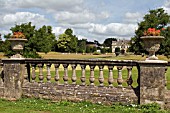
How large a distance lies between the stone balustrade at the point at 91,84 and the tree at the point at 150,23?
31.0 meters

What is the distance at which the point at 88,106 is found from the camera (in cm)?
868

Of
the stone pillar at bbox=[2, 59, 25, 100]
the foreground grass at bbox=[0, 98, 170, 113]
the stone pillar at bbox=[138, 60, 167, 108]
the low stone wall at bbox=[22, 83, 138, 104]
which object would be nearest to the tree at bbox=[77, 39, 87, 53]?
the stone pillar at bbox=[2, 59, 25, 100]

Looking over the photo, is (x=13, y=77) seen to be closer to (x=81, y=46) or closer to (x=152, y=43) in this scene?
(x=152, y=43)

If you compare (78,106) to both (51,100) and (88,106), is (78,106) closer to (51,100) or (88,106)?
(88,106)

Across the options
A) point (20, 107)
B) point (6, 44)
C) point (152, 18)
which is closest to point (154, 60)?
point (20, 107)

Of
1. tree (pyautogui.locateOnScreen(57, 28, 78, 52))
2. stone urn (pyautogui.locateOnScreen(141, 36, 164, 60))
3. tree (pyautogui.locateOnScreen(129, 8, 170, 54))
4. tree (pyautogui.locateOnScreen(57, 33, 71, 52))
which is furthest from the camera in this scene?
tree (pyautogui.locateOnScreen(57, 28, 78, 52))

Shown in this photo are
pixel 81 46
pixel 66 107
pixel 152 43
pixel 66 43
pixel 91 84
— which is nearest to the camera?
pixel 152 43

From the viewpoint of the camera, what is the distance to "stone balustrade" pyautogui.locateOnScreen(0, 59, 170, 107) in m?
8.22

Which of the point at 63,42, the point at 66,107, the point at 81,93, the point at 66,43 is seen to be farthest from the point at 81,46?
the point at 66,107

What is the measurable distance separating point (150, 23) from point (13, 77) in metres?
32.8

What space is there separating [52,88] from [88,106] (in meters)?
1.65

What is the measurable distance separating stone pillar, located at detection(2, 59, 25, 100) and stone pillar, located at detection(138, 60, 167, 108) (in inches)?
173

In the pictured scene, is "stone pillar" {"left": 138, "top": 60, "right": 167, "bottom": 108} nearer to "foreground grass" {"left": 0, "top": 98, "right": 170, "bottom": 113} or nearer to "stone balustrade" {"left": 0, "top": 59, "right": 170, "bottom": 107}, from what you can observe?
"stone balustrade" {"left": 0, "top": 59, "right": 170, "bottom": 107}

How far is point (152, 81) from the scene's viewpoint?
324 inches
